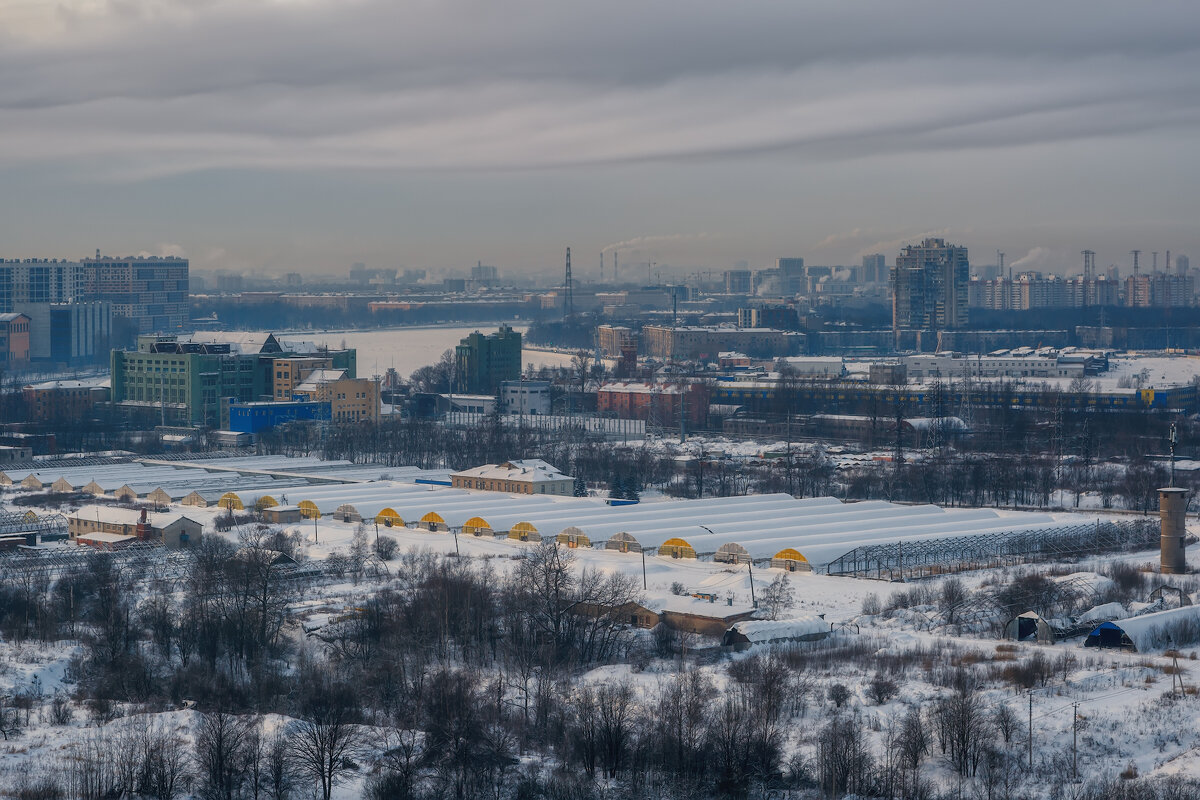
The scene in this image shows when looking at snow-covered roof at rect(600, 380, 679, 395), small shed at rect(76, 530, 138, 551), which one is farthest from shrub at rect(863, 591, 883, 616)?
snow-covered roof at rect(600, 380, 679, 395)

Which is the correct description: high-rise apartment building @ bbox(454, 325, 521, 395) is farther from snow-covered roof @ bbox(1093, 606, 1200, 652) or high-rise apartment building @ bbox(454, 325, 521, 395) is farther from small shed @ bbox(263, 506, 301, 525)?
snow-covered roof @ bbox(1093, 606, 1200, 652)

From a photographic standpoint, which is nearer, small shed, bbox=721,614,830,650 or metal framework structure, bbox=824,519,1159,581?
small shed, bbox=721,614,830,650

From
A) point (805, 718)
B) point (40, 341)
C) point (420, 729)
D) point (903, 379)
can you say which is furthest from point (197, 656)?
point (40, 341)

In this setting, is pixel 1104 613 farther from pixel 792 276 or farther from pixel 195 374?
pixel 792 276

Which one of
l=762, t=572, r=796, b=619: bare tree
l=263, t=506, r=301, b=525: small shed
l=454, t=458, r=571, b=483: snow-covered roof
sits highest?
l=454, t=458, r=571, b=483: snow-covered roof

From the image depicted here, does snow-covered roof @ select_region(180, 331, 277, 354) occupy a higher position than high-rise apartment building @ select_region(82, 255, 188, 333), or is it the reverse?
high-rise apartment building @ select_region(82, 255, 188, 333)

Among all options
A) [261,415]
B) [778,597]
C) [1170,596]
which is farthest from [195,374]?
[1170,596]

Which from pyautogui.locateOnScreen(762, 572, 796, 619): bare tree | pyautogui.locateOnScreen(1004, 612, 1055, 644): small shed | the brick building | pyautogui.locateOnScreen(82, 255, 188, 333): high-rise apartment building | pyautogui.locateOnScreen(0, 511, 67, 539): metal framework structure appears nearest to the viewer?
pyautogui.locateOnScreen(1004, 612, 1055, 644): small shed
